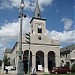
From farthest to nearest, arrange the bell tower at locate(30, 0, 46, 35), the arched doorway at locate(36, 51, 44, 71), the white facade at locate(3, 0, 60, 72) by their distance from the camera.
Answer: the bell tower at locate(30, 0, 46, 35) → the arched doorway at locate(36, 51, 44, 71) → the white facade at locate(3, 0, 60, 72)

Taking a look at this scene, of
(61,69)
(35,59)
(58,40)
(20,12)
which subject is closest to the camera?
(20,12)

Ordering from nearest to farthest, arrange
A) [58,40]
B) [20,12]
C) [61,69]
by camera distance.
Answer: [20,12] < [61,69] < [58,40]

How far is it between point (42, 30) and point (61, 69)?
1735 cm

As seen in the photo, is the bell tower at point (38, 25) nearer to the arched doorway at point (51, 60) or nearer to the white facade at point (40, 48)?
the white facade at point (40, 48)

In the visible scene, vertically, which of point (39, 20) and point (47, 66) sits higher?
point (39, 20)

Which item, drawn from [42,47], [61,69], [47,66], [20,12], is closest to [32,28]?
[42,47]

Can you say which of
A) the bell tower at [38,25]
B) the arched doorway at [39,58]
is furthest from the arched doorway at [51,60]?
the bell tower at [38,25]

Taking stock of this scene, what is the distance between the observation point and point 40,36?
2391 inches

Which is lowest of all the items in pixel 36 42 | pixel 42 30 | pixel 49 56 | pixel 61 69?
pixel 61 69

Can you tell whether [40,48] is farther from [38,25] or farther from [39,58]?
[38,25]

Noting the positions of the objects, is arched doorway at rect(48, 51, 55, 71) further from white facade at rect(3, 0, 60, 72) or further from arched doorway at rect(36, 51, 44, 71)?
arched doorway at rect(36, 51, 44, 71)

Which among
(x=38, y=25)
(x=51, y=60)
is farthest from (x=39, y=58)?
(x=38, y=25)

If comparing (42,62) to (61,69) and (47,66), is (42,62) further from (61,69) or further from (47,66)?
(61,69)

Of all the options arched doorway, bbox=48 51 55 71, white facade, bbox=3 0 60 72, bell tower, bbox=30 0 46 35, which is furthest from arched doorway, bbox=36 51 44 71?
bell tower, bbox=30 0 46 35
